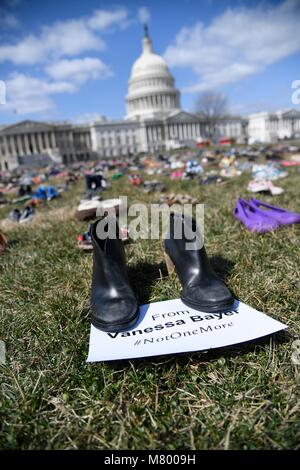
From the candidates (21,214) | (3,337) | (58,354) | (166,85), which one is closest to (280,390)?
(58,354)

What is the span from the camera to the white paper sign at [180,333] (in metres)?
1.48

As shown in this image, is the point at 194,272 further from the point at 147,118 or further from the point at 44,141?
the point at 147,118

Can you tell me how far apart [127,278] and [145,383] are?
0.73 meters

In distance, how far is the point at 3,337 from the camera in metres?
1.86

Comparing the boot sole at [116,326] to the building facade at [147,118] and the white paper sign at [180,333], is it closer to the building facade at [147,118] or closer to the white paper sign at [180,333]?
the white paper sign at [180,333]

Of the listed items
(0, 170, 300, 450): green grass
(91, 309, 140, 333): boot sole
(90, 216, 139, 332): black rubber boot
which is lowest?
(0, 170, 300, 450): green grass

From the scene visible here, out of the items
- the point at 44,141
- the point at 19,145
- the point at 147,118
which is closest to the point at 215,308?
the point at 19,145

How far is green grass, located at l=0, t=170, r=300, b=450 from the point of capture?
1.18m

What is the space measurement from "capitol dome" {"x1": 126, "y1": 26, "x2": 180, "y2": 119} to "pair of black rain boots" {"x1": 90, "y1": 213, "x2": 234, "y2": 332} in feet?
292

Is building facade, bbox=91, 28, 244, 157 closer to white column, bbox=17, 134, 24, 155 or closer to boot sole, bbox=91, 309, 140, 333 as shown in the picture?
white column, bbox=17, 134, 24, 155

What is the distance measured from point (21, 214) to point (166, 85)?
88111 millimetres

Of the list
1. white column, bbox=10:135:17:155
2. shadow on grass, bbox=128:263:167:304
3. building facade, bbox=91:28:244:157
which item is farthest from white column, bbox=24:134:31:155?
shadow on grass, bbox=128:263:167:304

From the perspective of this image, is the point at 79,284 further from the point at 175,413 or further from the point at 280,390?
the point at 280,390
